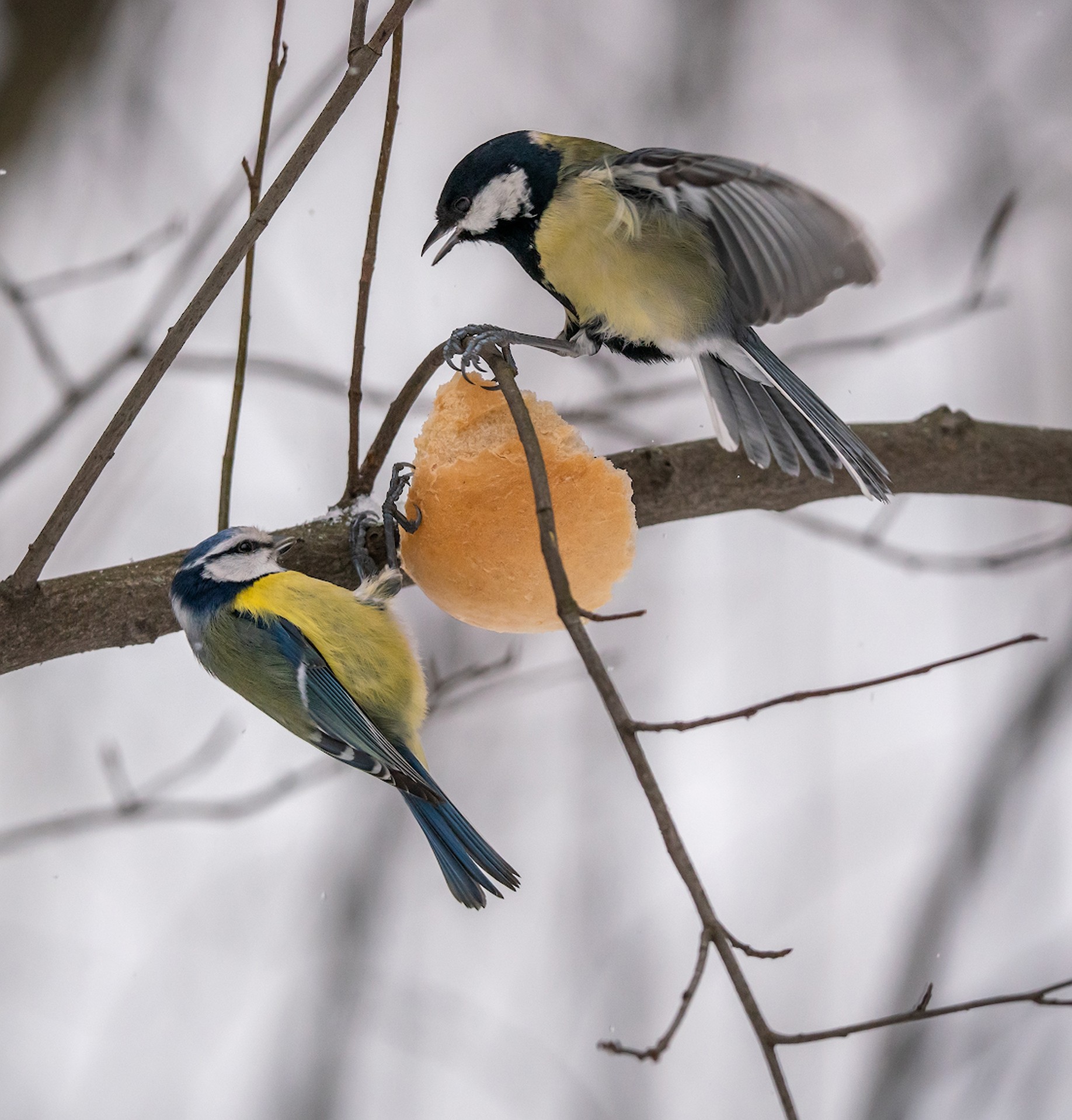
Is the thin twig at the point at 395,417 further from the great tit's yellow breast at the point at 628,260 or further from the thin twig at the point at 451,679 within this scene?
the thin twig at the point at 451,679

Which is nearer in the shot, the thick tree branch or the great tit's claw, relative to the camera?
the great tit's claw

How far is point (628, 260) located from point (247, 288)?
1.94 feet

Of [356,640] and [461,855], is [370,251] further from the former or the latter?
[461,855]

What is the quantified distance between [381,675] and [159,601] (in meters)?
0.36

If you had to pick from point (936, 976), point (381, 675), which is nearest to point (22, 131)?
point (381, 675)

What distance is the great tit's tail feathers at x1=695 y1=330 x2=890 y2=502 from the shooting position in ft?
5.25

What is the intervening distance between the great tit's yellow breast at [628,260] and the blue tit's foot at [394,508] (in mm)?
391

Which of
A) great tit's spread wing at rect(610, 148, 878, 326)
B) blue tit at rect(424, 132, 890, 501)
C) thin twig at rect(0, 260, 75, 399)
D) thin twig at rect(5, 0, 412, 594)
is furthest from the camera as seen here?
thin twig at rect(0, 260, 75, 399)

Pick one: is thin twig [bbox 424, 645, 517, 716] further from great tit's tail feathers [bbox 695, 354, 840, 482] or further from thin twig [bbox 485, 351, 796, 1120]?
thin twig [bbox 485, 351, 796, 1120]

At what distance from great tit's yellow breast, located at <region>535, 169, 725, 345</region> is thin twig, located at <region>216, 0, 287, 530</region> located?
16.8 inches

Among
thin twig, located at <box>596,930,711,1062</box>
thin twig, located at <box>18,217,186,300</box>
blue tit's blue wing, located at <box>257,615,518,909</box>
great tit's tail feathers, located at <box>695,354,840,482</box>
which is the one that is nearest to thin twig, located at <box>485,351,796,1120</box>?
thin twig, located at <box>596,930,711,1062</box>

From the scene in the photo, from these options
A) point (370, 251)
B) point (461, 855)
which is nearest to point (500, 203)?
point (370, 251)

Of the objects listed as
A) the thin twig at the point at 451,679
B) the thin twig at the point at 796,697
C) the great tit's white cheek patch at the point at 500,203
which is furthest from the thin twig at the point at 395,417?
the thin twig at the point at 796,697

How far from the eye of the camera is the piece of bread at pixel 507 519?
4.31ft
